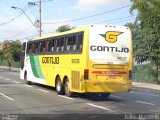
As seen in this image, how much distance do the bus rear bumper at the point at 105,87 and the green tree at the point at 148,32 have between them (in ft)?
59.1

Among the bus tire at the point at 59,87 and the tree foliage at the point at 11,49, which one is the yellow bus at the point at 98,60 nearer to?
the bus tire at the point at 59,87

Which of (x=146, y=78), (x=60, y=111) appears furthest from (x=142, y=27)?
(x=60, y=111)

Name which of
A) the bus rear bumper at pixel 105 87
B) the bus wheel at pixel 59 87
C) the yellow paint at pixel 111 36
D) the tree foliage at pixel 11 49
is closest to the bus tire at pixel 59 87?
the bus wheel at pixel 59 87

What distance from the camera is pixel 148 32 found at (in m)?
41.4

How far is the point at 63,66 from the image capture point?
2273 centimetres

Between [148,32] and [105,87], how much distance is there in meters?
22.4

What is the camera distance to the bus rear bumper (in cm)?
1975

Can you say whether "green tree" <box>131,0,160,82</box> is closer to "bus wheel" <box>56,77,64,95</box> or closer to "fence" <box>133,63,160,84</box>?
"fence" <box>133,63,160,84</box>

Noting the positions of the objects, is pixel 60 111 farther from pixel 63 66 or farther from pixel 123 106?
pixel 63 66

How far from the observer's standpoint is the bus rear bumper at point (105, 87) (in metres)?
19.8

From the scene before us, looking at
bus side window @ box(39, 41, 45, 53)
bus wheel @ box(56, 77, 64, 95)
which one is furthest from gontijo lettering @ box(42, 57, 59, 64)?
bus wheel @ box(56, 77, 64, 95)

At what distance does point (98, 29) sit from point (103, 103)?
3.38 meters

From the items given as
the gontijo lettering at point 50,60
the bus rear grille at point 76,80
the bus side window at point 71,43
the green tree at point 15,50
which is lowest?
the bus rear grille at point 76,80

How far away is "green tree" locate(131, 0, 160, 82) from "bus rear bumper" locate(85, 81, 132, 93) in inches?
709
